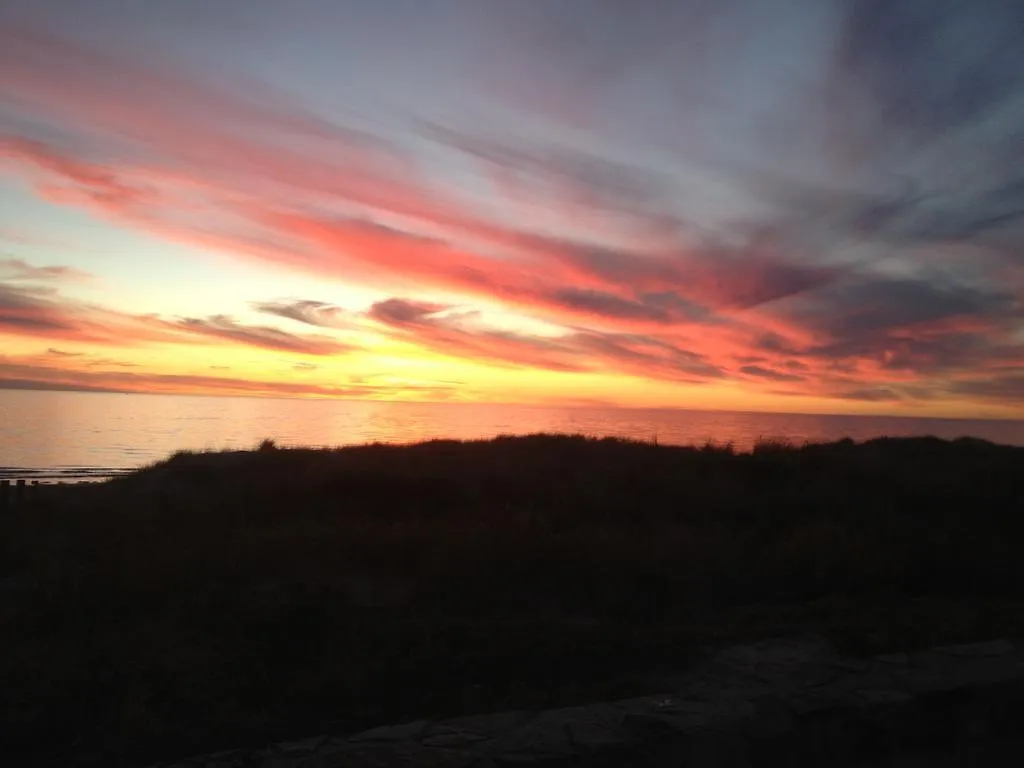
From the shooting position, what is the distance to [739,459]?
1692cm

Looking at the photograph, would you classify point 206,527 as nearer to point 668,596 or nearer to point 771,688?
point 668,596

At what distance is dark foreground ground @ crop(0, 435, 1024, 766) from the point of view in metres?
5.22

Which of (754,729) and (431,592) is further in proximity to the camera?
(431,592)

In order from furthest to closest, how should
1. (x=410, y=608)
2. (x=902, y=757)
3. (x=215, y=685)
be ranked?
(x=410, y=608)
(x=215, y=685)
(x=902, y=757)

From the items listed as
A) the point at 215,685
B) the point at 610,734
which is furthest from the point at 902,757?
the point at 215,685

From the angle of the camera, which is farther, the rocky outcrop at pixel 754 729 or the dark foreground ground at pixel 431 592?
the dark foreground ground at pixel 431 592

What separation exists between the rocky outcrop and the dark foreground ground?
2.02 feet

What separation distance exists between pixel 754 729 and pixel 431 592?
4034 millimetres

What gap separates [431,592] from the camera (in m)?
7.51

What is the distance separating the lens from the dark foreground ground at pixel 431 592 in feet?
17.1

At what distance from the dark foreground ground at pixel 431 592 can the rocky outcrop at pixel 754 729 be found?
62 cm

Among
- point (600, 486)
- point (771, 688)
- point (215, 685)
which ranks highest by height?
point (600, 486)

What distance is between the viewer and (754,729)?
13.8 ft

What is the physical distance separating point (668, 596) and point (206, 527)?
707 centimetres
